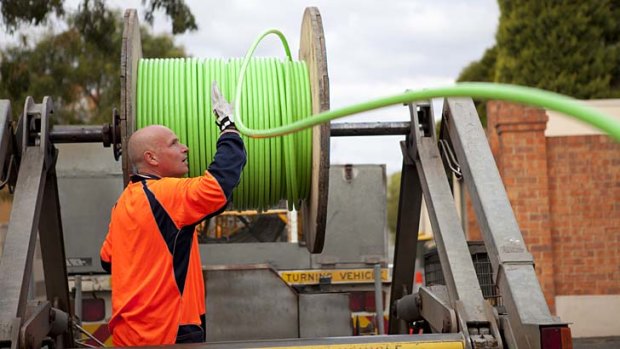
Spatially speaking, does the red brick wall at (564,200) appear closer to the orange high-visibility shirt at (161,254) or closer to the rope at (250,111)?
the rope at (250,111)

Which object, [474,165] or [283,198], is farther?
[283,198]

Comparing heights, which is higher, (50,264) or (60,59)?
(60,59)

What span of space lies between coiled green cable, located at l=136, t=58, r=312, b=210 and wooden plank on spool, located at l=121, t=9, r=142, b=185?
0.17 m

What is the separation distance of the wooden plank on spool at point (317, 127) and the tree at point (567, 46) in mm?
22368

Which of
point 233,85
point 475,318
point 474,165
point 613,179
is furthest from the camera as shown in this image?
point 613,179

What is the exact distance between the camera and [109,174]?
34.5ft

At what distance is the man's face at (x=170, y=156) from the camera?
539 cm

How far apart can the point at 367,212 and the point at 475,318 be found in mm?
5414

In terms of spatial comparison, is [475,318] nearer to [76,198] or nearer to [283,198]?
[283,198]

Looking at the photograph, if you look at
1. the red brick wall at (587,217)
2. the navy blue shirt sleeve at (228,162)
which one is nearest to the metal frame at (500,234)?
the navy blue shirt sleeve at (228,162)

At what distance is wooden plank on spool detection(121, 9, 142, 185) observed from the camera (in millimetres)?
5953

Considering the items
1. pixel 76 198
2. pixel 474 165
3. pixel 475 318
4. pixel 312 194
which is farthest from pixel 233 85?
pixel 76 198

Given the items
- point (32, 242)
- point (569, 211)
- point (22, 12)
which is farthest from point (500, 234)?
point (22, 12)

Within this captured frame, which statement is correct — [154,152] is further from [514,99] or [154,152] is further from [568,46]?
[568,46]
